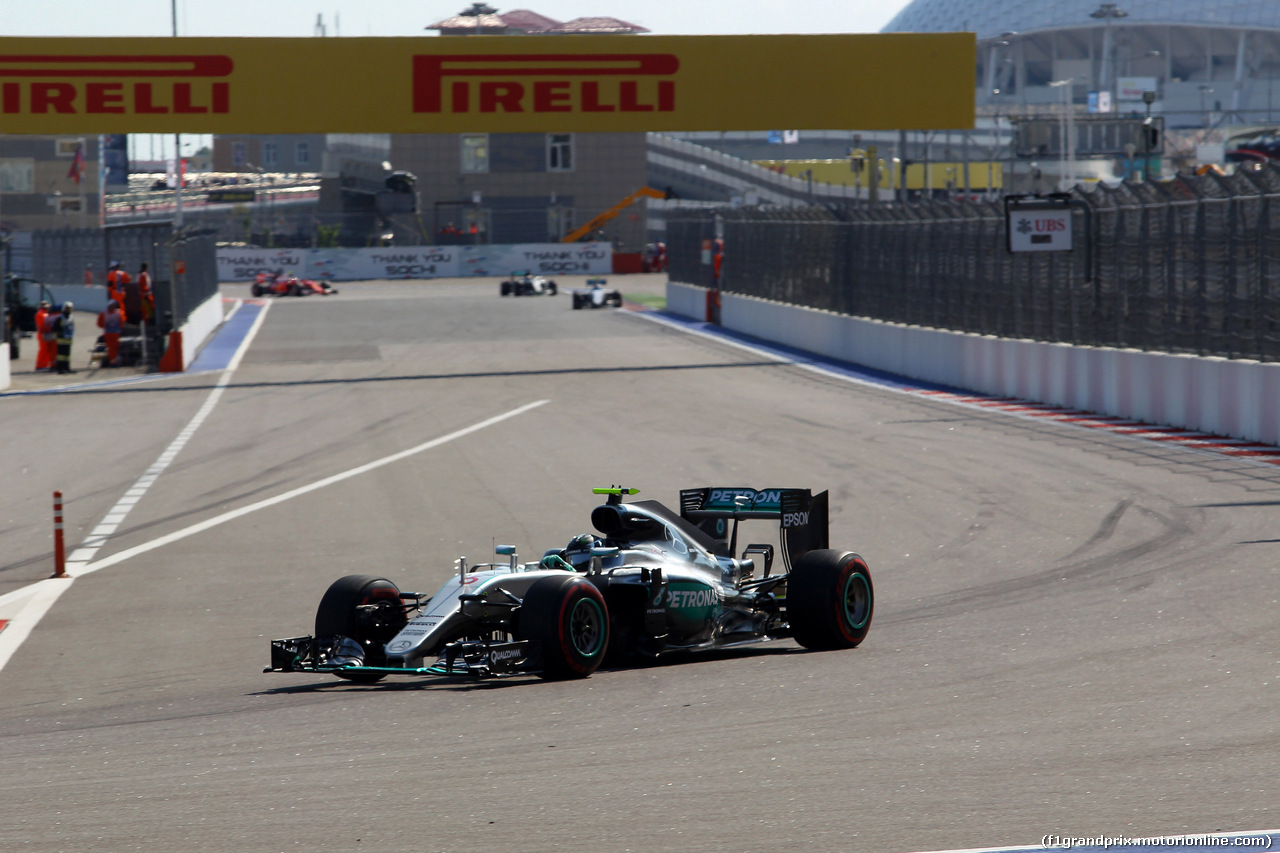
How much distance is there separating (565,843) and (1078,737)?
2528 millimetres

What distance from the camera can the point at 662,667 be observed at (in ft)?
28.7

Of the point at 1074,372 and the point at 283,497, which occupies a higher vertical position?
the point at 1074,372

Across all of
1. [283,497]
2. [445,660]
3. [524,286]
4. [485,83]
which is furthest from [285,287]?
[445,660]

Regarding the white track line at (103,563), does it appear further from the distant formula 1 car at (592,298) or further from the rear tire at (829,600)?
the distant formula 1 car at (592,298)

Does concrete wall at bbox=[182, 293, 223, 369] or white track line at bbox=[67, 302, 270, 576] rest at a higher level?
concrete wall at bbox=[182, 293, 223, 369]

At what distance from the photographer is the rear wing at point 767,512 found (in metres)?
9.77

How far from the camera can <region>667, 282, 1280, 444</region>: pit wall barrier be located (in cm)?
1856

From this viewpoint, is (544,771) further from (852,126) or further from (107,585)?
(852,126)

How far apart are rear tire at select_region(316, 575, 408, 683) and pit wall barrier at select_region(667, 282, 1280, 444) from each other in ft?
42.5

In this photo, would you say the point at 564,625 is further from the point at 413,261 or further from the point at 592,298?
the point at 413,261

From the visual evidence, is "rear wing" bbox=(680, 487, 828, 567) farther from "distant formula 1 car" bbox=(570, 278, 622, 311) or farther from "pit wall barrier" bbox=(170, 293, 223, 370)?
"distant formula 1 car" bbox=(570, 278, 622, 311)

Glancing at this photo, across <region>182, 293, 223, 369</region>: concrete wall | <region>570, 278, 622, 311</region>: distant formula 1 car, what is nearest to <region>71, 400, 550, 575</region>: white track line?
<region>182, 293, 223, 369</region>: concrete wall

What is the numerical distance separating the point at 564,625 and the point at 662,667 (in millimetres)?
1032

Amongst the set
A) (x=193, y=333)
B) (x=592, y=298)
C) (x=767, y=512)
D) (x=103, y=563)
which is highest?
(x=592, y=298)
